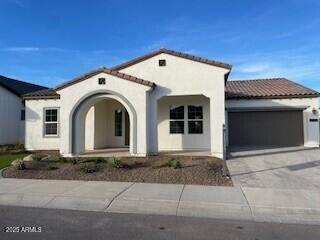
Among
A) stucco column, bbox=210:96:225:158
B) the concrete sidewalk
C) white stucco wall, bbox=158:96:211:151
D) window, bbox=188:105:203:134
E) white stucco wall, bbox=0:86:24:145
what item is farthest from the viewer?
white stucco wall, bbox=0:86:24:145

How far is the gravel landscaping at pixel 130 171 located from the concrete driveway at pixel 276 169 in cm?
70

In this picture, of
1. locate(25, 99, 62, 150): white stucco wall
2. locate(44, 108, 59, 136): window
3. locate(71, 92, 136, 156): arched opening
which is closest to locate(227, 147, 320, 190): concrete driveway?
locate(71, 92, 136, 156): arched opening

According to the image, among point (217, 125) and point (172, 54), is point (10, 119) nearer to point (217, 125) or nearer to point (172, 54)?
point (172, 54)

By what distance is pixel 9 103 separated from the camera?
A: 2122 centimetres

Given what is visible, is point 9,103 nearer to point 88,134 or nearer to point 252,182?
point 88,134

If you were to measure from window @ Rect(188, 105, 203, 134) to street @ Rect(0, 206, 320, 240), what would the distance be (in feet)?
33.1

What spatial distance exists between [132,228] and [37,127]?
13.9 metres

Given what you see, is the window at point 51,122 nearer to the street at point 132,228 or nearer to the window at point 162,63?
the window at point 162,63

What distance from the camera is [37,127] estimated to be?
17.4 m

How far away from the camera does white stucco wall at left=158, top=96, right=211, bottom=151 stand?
617 inches

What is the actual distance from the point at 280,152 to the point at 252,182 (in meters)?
6.97

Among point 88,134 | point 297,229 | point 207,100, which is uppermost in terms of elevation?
point 207,100

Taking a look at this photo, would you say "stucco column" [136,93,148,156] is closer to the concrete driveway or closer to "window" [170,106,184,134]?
"window" [170,106,184,134]

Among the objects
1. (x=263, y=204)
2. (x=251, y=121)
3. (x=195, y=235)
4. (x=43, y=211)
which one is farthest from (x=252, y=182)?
(x=251, y=121)
